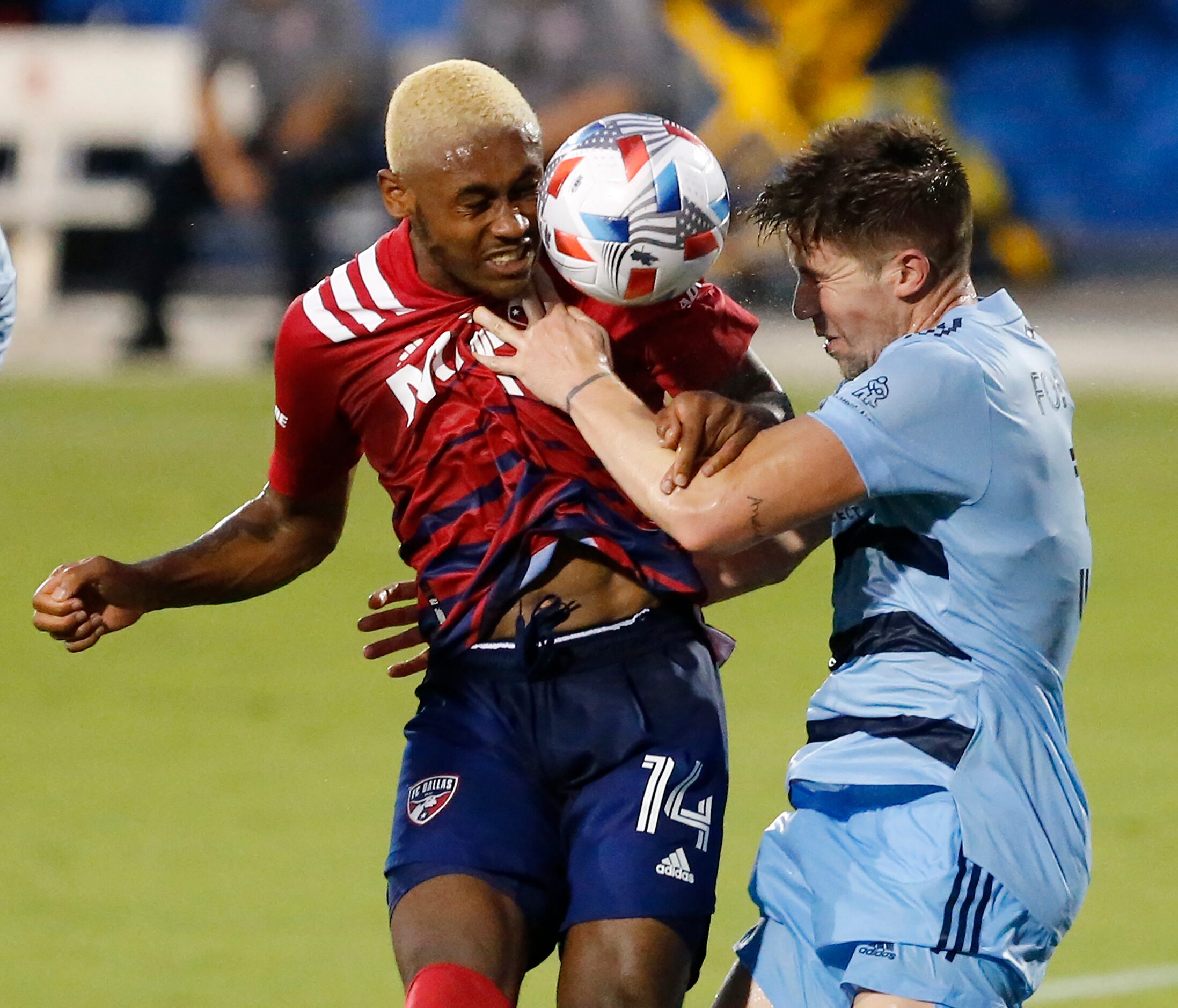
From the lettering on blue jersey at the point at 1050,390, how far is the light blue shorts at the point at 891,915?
0.74m

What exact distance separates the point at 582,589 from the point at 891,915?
93cm

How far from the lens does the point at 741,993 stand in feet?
13.2

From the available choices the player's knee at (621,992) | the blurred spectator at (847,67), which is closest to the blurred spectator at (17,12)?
the blurred spectator at (847,67)

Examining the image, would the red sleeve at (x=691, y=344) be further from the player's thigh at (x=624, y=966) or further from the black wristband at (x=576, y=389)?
the player's thigh at (x=624, y=966)

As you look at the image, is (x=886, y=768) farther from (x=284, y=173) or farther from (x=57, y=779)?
(x=284, y=173)

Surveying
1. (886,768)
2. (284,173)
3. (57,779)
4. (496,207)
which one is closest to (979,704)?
(886,768)

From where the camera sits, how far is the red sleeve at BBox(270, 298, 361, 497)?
14.1ft

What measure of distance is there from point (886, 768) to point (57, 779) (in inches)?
183

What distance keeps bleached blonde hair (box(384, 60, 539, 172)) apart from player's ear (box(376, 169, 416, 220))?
0.03 meters

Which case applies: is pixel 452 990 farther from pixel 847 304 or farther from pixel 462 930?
pixel 847 304

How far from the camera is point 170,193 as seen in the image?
19156 mm

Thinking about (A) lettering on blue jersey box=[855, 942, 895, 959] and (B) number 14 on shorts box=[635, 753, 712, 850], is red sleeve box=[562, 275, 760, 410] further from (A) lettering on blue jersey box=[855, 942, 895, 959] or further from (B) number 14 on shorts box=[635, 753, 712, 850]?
(A) lettering on blue jersey box=[855, 942, 895, 959]

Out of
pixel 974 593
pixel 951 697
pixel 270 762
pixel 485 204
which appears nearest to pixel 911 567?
pixel 974 593

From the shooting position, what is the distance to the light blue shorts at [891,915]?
3.63 metres
